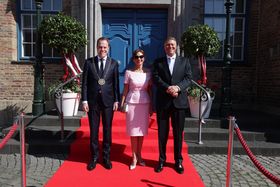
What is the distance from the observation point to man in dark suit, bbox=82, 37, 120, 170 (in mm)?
4512

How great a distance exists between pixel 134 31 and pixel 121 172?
14.7 ft

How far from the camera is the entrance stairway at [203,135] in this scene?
553cm

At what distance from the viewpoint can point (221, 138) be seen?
5.95m

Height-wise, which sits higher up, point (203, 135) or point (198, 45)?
point (198, 45)

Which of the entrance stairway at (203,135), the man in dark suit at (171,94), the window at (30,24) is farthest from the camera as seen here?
the window at (30,24)

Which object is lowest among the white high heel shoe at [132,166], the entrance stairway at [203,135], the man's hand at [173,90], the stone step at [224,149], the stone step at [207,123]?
the white high heel shoe at [132,166]

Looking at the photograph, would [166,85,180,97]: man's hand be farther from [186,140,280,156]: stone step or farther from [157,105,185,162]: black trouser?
[186,140,280,156]: stone step

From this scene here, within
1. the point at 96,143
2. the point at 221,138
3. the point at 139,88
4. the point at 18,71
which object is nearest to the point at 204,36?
the point at 221,138

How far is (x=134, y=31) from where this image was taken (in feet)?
26.1

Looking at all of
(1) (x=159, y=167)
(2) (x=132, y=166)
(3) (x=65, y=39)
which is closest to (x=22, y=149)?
(2) (x=132, y=166)

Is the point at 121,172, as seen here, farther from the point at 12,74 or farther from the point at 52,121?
the point at 12,74

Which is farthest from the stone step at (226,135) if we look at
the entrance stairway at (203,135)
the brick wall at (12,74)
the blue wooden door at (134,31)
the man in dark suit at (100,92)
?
the brick wall at (12,74)

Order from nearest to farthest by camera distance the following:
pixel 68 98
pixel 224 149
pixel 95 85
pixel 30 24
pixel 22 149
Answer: pixel 22 149 < pixel 95 85 < pixel 224 149 < pixel 68 98 < pixel 30 24

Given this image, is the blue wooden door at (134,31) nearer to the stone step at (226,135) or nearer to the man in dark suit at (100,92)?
the stone step at (226,135)
